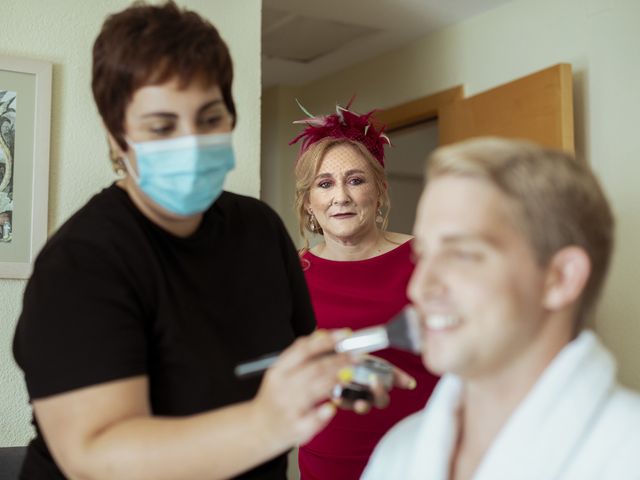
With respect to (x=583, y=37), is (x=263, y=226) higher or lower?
lower

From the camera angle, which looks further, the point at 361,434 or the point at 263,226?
the point at 361,434

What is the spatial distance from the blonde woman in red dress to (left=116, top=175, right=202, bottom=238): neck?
2.75ft

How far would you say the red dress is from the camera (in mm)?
1925

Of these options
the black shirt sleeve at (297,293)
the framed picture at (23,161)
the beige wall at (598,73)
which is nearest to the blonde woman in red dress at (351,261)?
the black shirt sleeve at (297,293)

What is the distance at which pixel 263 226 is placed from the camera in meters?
1.37

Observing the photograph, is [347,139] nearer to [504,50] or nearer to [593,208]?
[593,208]

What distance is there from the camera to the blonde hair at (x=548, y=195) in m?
0.98

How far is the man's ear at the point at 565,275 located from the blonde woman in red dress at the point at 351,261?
97cm

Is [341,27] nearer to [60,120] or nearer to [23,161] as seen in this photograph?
[60,120]

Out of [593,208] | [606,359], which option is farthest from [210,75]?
[606,359]

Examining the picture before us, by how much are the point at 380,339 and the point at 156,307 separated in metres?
0.36

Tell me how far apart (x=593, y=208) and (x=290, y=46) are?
3.42 metres

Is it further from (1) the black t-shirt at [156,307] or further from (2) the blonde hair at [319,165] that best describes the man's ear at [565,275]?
(2) the blonde hair at [319,165]

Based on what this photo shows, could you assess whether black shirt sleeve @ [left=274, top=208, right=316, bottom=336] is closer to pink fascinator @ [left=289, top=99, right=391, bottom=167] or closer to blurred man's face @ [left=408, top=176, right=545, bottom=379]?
blurred man's face @ [left=408, top=176, right=545, bottom=379]
